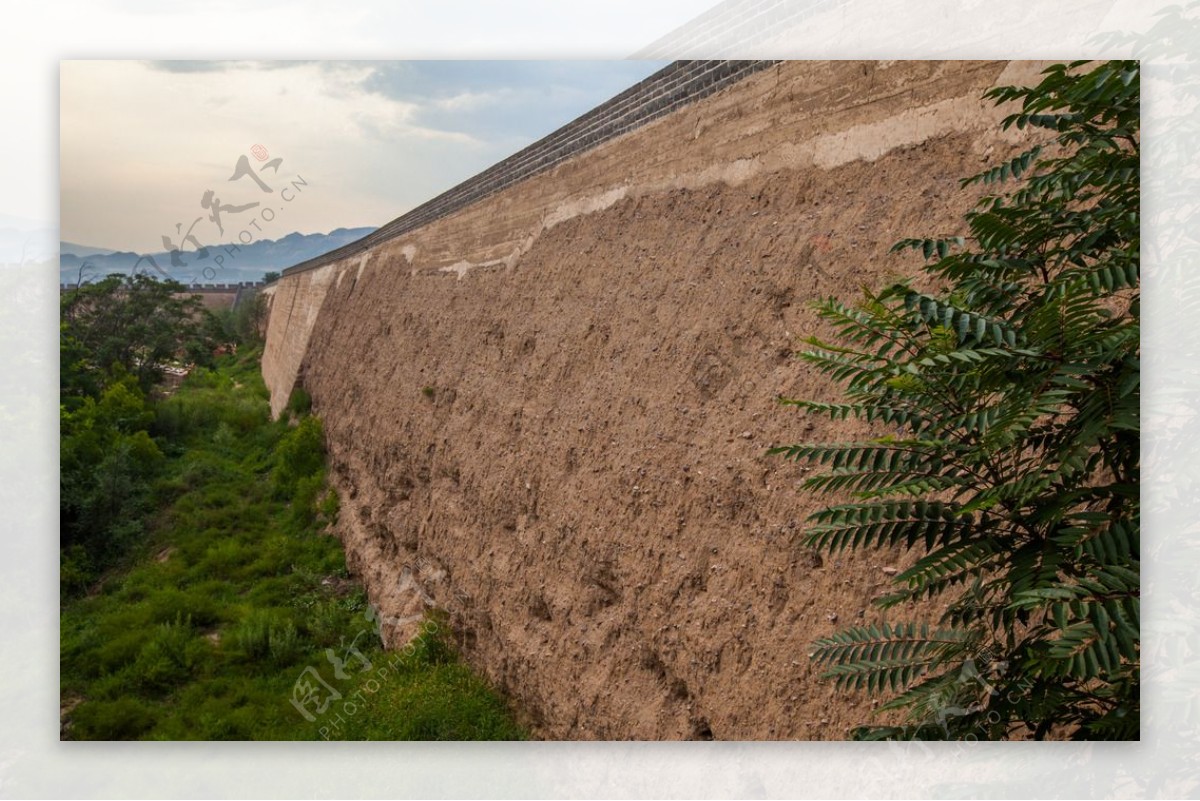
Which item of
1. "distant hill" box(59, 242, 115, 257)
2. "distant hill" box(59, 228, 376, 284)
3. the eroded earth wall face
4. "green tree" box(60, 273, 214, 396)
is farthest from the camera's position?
"green tree" box(60, 273, 214, 396)

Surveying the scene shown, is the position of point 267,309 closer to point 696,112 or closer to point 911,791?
point 696,112

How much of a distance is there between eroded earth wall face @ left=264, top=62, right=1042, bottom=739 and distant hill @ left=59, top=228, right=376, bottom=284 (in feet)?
4.35

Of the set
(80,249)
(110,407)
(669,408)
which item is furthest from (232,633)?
(669,408)

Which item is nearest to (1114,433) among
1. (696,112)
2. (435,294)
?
(696,112)

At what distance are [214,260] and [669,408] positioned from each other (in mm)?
2203

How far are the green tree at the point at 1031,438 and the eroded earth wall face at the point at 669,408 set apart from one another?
864 mm

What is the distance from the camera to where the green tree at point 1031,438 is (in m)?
1.94

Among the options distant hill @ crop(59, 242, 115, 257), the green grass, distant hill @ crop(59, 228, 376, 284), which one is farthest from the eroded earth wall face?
distant hill @ crop(59, 242, 115, 257)

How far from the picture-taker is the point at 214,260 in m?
4.36

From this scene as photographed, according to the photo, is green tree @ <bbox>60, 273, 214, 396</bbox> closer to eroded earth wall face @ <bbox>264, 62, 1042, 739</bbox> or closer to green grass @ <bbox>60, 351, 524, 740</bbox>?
green grass @ <bbox>60, 351, 524, 740</bbox>

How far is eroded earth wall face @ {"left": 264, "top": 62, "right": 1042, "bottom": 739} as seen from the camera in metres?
3.31

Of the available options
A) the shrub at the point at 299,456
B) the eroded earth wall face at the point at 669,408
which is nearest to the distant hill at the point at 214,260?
the eroded earth wall face at the point at 669,408

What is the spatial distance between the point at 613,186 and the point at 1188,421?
320 centimetres

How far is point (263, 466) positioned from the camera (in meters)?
6.45
